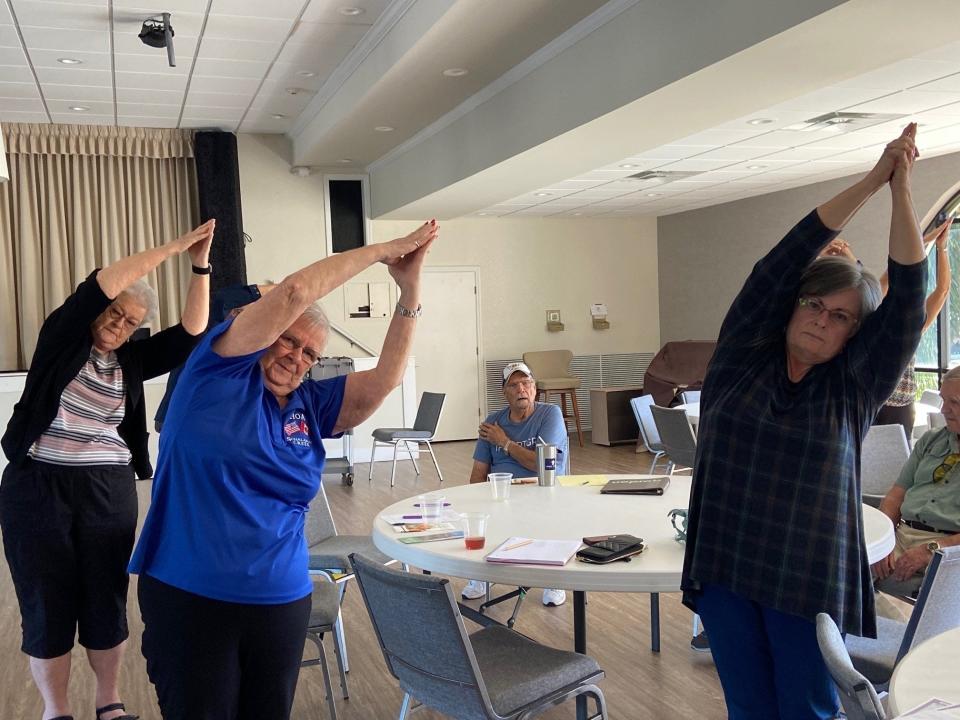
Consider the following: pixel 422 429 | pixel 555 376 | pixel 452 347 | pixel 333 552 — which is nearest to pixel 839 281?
pixel 333 552

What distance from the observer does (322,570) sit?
356 cm

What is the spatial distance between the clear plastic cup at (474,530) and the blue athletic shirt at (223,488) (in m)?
0.92

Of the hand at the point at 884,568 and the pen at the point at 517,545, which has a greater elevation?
the pen at the point at 517,545

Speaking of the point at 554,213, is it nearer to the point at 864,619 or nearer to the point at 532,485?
the point at 532,485

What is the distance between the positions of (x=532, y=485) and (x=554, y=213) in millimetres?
7758

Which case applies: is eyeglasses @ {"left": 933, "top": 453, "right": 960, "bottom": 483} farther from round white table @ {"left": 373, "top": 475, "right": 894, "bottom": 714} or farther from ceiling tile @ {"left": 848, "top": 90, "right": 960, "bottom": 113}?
ceiling tile @ {"left": 848, "top": 90, "right": 960, "bottom": 113}

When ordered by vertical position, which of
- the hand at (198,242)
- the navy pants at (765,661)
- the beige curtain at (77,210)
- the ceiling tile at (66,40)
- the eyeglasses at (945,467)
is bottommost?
the navy pants at (765,661)

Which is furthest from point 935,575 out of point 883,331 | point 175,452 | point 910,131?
point 175,452

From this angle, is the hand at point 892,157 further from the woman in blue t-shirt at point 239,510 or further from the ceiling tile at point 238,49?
the ceiling tile at point 238,49

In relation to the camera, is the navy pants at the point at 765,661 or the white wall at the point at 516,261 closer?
the navy pants at the point at 765,661

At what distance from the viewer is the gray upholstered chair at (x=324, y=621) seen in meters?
3.13

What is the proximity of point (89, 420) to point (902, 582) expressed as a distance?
2.76 metres

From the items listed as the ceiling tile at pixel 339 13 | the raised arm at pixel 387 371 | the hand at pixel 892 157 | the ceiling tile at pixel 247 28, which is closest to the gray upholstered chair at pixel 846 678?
the hand at pixel 892 157

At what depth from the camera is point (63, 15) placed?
5.95 m
